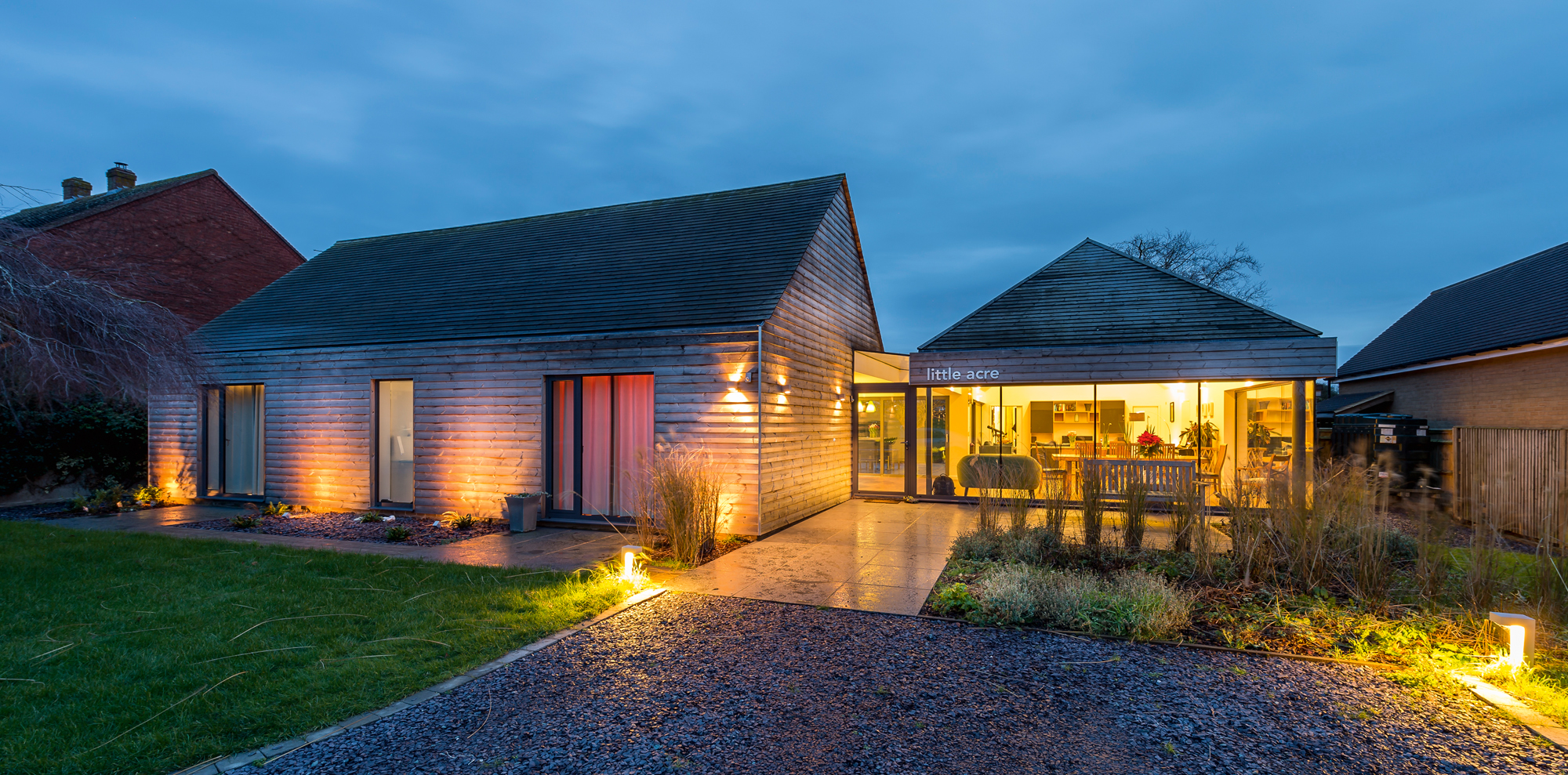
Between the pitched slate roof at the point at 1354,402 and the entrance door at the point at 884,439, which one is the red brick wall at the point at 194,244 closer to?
the entrance door at the point at 884,439

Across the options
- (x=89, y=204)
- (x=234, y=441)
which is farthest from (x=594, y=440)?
(x=89, y=204)

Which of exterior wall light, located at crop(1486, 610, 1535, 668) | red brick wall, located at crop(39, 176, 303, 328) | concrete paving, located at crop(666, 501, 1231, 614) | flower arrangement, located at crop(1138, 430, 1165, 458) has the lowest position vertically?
concrete paving, located at crop(666, 501, 1231, 614)

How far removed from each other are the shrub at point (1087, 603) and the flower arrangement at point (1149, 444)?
6235mm

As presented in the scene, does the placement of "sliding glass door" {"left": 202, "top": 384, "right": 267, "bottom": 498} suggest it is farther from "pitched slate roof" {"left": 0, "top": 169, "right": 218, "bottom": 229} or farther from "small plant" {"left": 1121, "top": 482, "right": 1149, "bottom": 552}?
"small plant" {"left": 1121, "top": 482, "right": 1149, "bottom": 552}

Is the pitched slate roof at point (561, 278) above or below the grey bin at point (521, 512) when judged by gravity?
above

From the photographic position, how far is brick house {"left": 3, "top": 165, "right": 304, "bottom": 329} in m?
15.0

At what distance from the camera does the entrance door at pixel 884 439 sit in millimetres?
11266

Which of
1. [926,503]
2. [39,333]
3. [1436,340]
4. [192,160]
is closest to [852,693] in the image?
[39,333]

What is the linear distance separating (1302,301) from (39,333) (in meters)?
101

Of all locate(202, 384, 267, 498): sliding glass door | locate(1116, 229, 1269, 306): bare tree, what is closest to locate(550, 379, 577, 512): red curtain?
locate(202, 384, 267, 498): sliding glass door

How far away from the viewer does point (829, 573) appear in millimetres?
6035

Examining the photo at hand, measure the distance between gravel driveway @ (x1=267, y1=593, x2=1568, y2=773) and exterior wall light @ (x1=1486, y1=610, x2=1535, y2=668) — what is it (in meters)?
0.76

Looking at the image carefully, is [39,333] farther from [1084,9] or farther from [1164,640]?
[1084,9]

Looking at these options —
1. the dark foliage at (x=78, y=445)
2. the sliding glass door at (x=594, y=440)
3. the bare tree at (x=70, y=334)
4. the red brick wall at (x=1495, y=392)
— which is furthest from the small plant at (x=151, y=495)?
the red brick wall at (x=1495, y=392)
